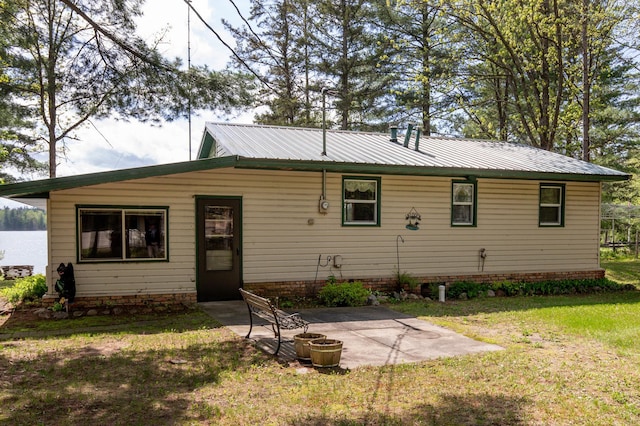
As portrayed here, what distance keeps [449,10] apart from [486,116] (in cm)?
869

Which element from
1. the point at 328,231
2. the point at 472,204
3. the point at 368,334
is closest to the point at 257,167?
the point at 328,231

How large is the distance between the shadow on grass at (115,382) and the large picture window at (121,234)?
10.3ft

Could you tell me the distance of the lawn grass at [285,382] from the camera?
176 inches

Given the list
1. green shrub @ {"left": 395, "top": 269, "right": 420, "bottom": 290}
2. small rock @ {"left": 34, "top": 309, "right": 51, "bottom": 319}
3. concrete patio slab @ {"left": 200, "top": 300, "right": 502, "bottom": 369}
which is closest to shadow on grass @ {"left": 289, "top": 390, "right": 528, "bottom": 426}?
concrete patio slab @ {"left": 200, "top": 300, "right": 502, "bottom": 369}

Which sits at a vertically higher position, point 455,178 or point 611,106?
point 611,106

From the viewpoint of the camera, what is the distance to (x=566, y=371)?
5.85 meters

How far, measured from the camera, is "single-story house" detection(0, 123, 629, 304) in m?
9.35

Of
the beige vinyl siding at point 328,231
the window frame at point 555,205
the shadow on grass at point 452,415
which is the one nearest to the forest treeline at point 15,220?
the beige vinyl siding at point 328,231

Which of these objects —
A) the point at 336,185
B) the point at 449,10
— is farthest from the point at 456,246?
the point at 449,10

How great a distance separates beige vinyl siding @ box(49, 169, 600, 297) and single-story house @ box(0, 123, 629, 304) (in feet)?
0.08

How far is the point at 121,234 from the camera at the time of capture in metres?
9.46

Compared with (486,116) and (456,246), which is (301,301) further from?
(486,116)

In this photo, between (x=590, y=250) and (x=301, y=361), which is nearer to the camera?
(x=301, y=361)

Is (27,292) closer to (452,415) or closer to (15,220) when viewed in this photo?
(452,415)
